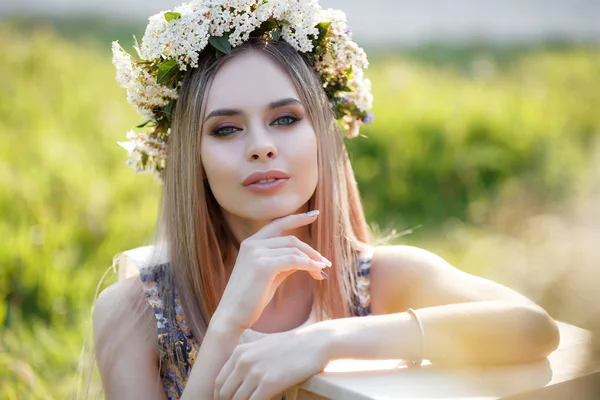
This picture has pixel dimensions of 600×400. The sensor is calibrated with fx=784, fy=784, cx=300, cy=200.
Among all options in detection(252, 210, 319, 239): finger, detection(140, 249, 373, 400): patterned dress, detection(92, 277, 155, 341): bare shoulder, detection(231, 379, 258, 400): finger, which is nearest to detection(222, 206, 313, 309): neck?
detection(140, 249, 373, 400): patterned dress

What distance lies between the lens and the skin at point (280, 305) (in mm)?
2195

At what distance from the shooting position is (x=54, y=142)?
21.5ft

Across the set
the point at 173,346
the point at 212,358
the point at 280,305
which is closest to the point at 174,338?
the point at 173,346

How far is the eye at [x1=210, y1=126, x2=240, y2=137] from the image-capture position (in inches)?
112

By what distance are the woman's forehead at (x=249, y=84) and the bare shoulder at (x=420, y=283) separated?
760 mm

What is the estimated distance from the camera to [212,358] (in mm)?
2416

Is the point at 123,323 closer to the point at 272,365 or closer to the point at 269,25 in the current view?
the point at 272,365

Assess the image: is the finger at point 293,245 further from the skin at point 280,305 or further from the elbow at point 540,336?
the elbow at point 540,336

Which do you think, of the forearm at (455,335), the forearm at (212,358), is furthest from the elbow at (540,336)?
the forearm at (212,358)

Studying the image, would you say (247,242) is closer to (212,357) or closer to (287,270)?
(287,270)

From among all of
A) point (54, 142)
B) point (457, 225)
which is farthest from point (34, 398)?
point (457, 225)

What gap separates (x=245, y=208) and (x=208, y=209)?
356mm

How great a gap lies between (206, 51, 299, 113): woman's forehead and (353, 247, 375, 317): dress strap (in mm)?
737

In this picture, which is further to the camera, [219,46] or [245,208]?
[219,46]
